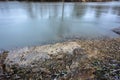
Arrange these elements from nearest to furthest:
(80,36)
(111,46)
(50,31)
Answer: (111,46)
(80,36)
(50,31)

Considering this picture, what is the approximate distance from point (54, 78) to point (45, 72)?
1.09 feet

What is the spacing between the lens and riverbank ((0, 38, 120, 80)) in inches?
147

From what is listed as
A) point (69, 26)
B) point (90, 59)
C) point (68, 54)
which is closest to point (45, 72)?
point (68, 54)

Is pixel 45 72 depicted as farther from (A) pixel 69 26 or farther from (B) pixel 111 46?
(A) pixel 69 26

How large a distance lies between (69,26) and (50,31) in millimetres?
1662

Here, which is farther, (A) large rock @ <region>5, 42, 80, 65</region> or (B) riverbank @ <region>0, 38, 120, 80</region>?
(A) large rock @ <region>5, 42, 80, 65</region>

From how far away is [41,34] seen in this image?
759cm

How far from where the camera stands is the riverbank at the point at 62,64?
3732mm

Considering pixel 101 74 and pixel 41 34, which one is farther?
pixel 41 34

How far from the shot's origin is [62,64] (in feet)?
13.6

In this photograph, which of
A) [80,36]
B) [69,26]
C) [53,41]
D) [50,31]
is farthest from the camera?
[69,26]

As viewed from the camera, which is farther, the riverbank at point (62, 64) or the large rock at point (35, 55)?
the large rock at point (35, 55)

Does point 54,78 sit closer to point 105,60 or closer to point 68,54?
point 68,54

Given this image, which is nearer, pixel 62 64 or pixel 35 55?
pixel 62 64
